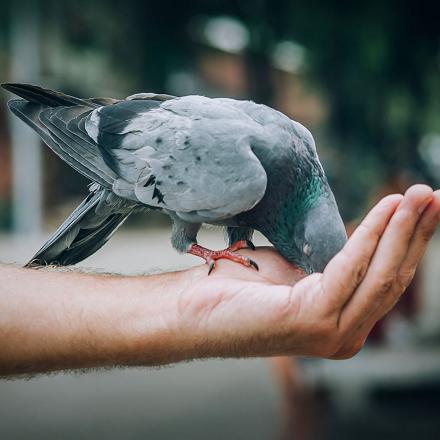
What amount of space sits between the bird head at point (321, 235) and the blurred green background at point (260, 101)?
123cm

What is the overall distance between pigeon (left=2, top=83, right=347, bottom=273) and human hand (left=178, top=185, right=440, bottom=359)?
10cm

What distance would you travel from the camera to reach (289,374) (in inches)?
108

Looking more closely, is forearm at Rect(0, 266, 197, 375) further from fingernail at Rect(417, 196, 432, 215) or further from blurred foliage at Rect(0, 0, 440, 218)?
blurred foliage at Rect(0, 0, 440, 218)

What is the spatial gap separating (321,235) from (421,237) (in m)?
0.21

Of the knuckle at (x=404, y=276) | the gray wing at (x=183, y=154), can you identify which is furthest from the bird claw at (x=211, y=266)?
the knuckle at (x=404, y=276)

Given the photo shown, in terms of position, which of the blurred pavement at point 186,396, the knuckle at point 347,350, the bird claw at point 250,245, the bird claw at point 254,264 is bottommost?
the blurred pavement at point 186,396

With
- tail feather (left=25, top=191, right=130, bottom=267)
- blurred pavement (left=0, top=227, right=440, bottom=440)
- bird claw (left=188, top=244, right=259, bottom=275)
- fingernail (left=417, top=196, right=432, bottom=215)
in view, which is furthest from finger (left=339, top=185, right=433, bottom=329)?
blurred pavement (left=0, top=227, right=440, bottom=440)

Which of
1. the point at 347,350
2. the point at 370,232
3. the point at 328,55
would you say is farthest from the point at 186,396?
the point at 370,232

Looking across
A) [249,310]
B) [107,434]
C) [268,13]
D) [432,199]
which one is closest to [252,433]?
[107,434]

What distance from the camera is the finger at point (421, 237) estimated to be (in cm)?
105

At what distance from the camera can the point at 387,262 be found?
3.59ft

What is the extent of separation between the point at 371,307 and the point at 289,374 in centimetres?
166

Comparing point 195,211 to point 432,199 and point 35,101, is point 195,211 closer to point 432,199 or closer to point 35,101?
point 35,101

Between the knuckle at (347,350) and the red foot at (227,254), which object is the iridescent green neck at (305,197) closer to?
the red foot at (227,254)
